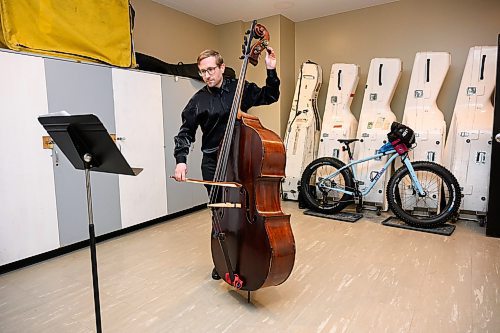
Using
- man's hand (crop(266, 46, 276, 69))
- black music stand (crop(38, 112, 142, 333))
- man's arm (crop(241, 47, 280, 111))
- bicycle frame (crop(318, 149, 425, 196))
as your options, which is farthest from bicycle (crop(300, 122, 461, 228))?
black music stand (crop(38, 112, 142, 333))

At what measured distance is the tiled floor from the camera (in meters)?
1.82

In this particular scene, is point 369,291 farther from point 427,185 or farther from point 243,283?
point 427,185

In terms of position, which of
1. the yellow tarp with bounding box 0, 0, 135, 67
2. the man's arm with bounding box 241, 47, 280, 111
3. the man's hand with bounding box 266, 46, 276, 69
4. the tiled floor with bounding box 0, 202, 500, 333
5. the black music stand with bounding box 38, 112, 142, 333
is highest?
the yellow tarp with bounding box 0, 0, 135, 67

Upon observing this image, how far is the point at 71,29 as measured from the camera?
2.79m

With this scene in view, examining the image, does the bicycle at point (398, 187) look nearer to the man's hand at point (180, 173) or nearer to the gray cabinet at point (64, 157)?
the gray cabinet at point (64, 157)

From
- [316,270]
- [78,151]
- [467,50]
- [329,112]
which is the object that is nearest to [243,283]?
[316,270]

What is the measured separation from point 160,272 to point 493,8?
4387 mm

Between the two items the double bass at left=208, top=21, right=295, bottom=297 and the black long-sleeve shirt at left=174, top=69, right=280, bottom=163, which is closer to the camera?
the double bass at left=208, top=21, right=295, bottom=297

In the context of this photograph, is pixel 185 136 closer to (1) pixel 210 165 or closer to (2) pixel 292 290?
(1) pixel 210 165

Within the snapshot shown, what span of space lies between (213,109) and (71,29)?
1.62 metres

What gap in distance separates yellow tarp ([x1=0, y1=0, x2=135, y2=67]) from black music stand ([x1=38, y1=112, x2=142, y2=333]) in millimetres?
1553

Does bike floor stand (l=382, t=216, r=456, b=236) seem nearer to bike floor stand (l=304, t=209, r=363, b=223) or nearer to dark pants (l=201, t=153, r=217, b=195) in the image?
bike floor stand (l=304, t=209, r=363, b=223)

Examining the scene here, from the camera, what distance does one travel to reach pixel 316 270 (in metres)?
2.45

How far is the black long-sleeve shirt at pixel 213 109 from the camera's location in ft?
6.89
